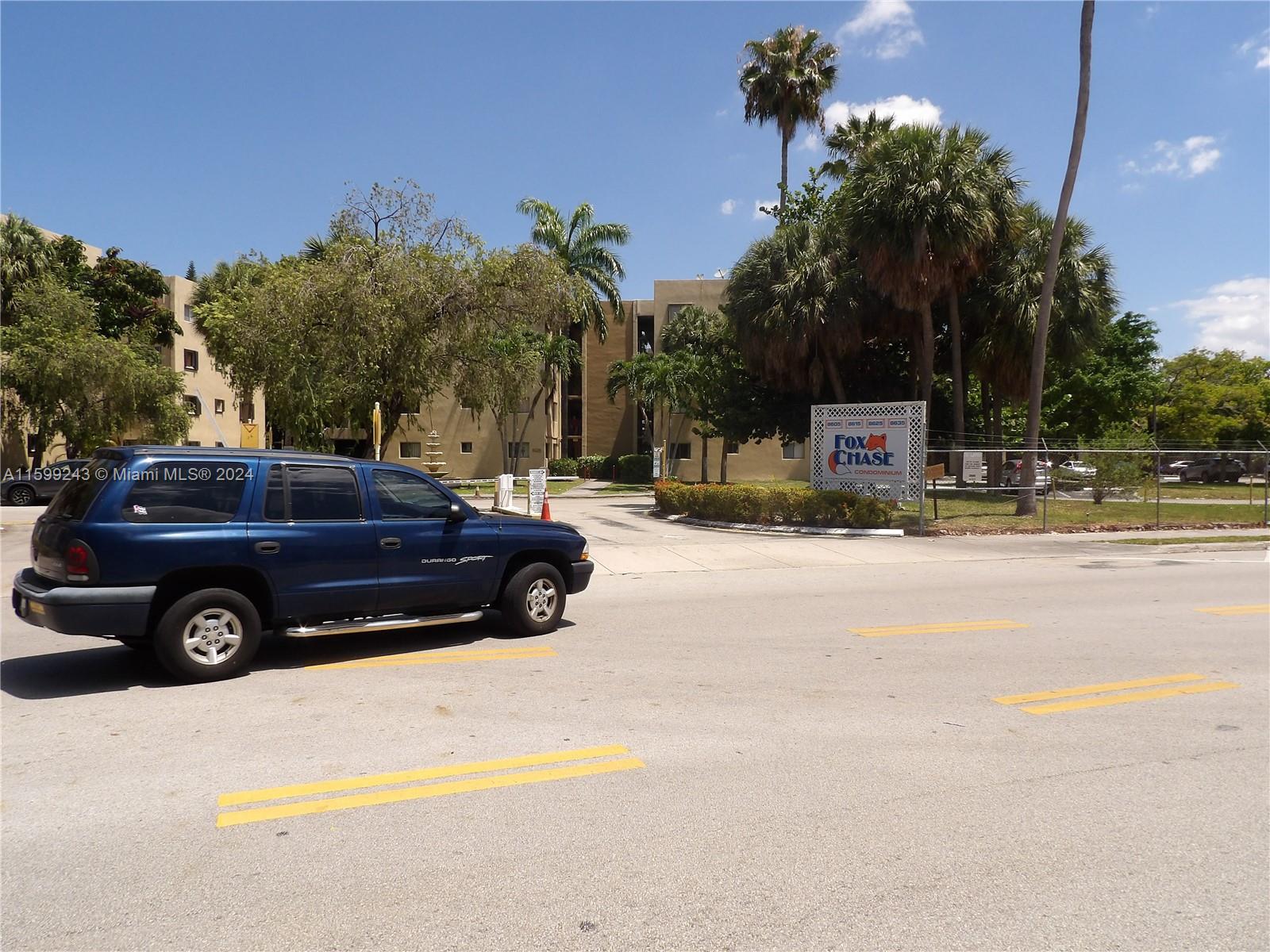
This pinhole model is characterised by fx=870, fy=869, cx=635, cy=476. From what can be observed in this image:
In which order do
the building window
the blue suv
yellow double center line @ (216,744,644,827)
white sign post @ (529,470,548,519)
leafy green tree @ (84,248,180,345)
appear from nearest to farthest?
yellow double center line @ (216,744,644,827), the blue suv, white sign post @ (529,470,548,519), leafy green tree @ (84,248,180,345), the building window

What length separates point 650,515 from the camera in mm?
24641

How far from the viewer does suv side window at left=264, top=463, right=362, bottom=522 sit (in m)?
6.89

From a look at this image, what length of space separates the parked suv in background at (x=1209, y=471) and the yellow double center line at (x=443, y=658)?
3992 centimetres

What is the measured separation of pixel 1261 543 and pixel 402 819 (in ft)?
66.3

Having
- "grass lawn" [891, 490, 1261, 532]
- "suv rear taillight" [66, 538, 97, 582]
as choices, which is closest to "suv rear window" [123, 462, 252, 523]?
"suv rear taillight" [66, 538, 97, 582]

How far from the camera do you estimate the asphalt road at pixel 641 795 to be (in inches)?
131

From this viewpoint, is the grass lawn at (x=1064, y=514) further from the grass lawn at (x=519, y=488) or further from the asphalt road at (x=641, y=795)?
the grass lawn at (x=519, y=488)

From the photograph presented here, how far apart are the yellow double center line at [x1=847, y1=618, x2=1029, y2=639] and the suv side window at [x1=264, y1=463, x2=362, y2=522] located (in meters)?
5.04

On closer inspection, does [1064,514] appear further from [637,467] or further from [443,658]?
[637,467]

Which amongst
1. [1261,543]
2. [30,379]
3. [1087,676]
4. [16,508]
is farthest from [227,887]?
[30,379]

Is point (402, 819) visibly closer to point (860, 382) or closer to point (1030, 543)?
point (1030, 543)

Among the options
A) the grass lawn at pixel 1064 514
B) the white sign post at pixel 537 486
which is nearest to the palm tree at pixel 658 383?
the grass lawn at pixel 1064 514

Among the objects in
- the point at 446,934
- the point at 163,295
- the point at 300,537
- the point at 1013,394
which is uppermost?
the point at 163,295

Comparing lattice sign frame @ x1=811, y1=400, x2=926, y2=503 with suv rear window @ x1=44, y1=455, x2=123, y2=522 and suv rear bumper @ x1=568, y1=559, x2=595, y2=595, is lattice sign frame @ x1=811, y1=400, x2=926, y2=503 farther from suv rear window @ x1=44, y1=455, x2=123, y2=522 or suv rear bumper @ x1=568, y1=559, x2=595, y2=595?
suv rear window @ x1=44, y1=455, x2=123, y2=522
